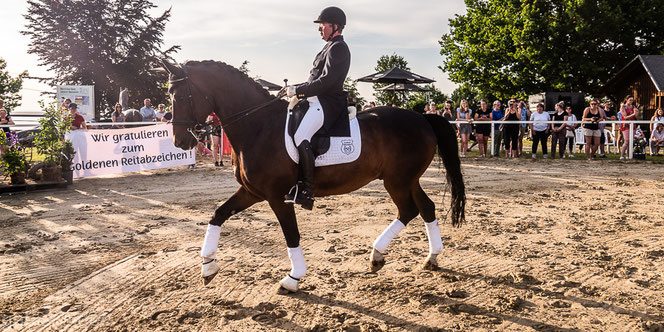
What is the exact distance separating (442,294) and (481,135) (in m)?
13.5

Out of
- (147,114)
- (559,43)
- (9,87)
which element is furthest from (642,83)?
(9,87)

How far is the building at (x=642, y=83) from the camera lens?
2895cm

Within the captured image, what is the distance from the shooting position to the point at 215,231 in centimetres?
447

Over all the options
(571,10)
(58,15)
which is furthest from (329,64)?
(58,15)

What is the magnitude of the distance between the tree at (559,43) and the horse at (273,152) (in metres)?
31.1

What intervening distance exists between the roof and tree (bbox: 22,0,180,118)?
3337 centimetres

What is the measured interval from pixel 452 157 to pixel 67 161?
9.72 meters

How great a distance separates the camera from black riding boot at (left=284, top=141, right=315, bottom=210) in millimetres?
4312

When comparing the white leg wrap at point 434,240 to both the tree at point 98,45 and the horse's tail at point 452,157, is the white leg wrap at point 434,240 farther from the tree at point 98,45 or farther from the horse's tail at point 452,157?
the tree at point 98,45

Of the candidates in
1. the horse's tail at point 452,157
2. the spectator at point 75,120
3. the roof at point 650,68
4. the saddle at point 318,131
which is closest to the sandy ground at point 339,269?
the horse's tail at point 452,157

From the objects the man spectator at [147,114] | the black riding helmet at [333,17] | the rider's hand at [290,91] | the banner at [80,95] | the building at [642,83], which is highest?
the building at [642,83]

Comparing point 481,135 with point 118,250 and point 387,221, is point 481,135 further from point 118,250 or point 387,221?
point 118,250

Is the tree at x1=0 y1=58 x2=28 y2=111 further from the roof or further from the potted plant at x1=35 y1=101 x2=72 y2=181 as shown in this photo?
the roof

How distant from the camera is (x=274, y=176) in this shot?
4.31 m
